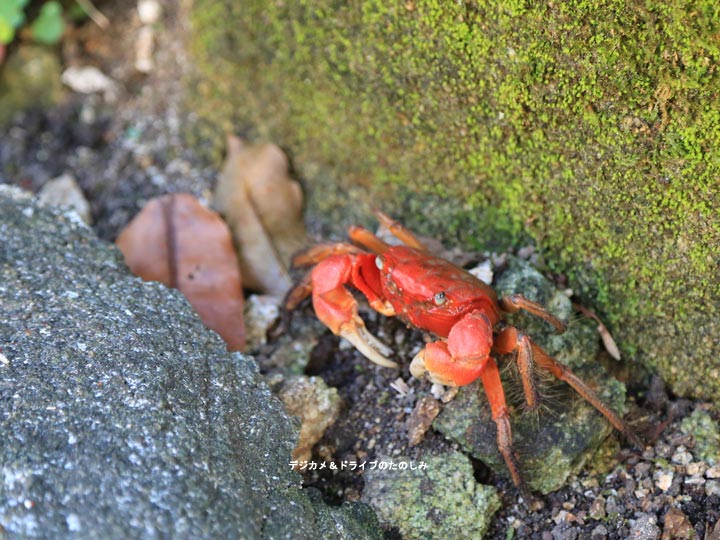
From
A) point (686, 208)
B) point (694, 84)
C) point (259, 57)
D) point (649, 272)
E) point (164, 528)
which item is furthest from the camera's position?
point (259, 57)

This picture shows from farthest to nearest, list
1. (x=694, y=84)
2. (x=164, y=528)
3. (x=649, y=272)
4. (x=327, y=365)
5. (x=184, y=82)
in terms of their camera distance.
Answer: (x=184, y=82) < (x=327, y=365) < (x=649, y=272) < (x=694, y=84) < (x=164, y=528)

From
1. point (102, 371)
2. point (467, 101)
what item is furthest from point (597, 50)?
point (102, 371)

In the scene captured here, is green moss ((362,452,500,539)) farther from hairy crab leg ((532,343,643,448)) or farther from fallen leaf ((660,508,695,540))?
fallen leaf ((660,508,695,540))

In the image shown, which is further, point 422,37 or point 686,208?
point 422,37

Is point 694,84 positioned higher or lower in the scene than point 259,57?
higher

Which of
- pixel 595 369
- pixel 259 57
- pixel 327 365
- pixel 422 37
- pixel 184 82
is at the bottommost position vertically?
pixel 327 365

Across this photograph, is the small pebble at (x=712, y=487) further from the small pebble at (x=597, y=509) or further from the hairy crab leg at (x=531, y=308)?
the hairy crab leg at (x=531, y=308)

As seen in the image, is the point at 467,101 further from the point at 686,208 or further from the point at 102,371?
the point at 102,371

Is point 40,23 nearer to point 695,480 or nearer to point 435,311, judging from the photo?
point 435,311
